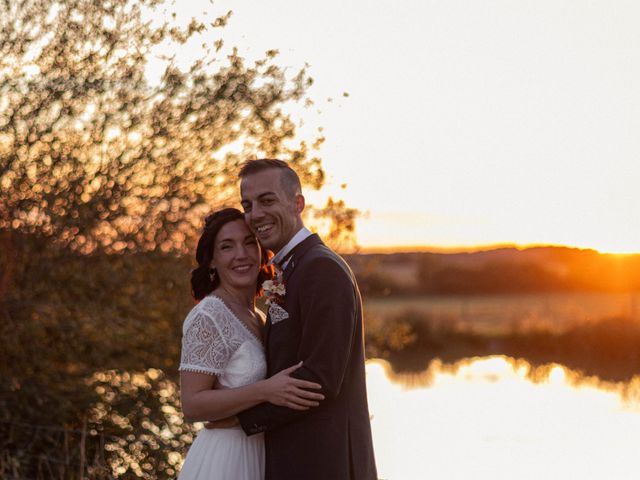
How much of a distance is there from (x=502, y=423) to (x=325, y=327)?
1618 cm

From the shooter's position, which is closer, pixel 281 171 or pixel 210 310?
pixel 281 171

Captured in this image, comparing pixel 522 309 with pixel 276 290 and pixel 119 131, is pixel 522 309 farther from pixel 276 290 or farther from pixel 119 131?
pixel 276 290

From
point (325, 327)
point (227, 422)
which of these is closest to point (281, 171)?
point (325, 327)

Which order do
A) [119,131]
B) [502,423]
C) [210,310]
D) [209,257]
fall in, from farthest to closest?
[502,423] → [119,131] → [209,257] → [210,310]

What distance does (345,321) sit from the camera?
11.2 ft

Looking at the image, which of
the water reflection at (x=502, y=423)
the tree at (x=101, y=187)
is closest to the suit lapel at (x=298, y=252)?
the tree at (x=101, y=187)

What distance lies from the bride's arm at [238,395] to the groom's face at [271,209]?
0.50 metres

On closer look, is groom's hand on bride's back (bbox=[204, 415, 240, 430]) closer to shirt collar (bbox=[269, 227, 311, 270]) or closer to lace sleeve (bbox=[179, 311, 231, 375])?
lace sleeve (bbox=[179, 311, 231, 375])

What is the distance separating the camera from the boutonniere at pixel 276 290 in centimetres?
356

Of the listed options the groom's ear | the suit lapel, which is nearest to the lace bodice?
the suit lapel

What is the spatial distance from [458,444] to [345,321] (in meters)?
14.1

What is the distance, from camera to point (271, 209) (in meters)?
3.67

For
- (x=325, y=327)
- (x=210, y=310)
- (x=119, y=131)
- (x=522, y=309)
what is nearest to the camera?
(x=325, y=327)

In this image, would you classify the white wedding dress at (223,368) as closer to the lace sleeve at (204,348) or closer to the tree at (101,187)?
the lace sleeve at (204,348)
